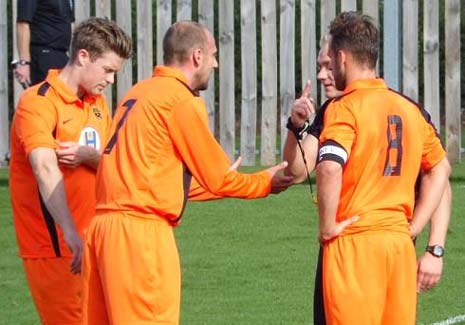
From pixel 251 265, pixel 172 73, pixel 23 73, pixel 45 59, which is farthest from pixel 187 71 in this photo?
pixel 45 59

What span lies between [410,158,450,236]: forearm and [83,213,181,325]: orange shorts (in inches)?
45.5

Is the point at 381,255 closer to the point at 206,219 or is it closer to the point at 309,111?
the point at 309,111

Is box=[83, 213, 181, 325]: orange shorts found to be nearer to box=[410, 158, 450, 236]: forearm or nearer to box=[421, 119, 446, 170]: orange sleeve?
box=[410, 158, 450, 236]: forearm

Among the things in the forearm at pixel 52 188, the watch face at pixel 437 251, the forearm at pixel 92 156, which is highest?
the forearm at pixel 92 156

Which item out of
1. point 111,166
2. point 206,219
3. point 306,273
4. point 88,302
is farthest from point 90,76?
point 206,219

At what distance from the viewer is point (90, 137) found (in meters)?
7.24

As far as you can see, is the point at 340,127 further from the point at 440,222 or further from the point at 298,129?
the point at 440,222

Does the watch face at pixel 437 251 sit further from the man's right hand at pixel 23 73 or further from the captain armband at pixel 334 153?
the man's right hand at pixel 23 73

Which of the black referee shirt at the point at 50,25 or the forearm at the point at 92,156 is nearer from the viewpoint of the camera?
the forearm at the point at 92,156

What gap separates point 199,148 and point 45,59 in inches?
282

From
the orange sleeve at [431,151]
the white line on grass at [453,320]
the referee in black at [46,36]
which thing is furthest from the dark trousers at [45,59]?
the orange sleeve at [431,151]

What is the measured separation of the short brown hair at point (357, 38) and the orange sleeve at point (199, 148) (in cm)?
70

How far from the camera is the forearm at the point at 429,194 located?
6668 millimetres

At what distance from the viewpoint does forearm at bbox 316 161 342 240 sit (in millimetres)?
6242
